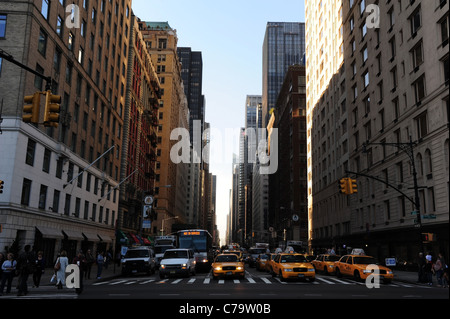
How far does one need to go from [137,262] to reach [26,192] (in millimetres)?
10278

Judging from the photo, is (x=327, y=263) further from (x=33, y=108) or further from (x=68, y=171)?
(x=68, y=171)

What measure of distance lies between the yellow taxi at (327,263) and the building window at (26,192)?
23717 mm

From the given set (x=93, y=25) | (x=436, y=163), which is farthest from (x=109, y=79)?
(x=436, y=163)

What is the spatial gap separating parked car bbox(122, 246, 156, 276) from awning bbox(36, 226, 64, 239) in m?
7.24

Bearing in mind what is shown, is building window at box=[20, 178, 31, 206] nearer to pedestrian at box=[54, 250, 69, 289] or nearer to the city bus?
the city bus

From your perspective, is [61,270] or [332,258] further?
[332,258]

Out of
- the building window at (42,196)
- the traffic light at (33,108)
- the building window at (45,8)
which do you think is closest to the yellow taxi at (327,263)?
the building window at (42,196)

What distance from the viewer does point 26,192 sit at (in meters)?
31.5

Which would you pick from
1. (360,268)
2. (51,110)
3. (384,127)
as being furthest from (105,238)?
(51,110)

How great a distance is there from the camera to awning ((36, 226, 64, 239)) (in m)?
33.0

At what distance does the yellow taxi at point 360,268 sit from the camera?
2217 cm

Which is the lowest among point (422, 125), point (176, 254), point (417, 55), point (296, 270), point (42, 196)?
point (296, 270)

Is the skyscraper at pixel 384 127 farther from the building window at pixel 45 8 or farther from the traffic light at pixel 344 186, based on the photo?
the building window at pixel 45 8
